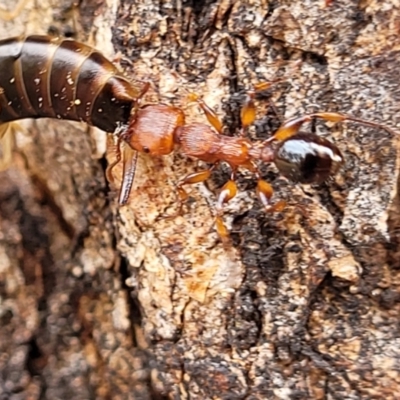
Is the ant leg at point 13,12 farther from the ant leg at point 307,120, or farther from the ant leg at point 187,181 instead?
the ant leg at point 307,120

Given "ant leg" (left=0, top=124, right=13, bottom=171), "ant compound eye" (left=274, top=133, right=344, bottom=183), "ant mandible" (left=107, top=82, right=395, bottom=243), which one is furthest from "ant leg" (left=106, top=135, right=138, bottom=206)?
Answer: "ant compound eye" (left=274, top=133, right=344, bottom=183)

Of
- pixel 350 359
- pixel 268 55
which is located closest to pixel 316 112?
pixel 268 55

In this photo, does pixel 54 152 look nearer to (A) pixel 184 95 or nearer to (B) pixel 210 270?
(A) pixel 184 95

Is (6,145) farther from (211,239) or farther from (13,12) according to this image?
(211,239)

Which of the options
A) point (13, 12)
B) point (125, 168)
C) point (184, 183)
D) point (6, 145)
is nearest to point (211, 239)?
point (184, 183)

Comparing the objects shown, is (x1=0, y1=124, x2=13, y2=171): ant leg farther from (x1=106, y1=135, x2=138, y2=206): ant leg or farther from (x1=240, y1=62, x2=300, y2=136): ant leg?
(x1=240, y1=62, x2=300, y2=136): ant leg

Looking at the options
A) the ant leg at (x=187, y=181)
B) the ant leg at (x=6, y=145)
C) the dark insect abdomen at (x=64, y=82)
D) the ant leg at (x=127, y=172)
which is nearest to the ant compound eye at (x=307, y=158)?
the ant leg at (x=187, y=181)
